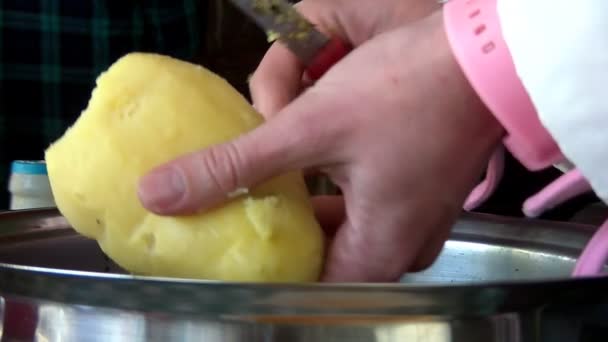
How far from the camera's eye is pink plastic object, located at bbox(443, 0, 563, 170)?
0.34 meters

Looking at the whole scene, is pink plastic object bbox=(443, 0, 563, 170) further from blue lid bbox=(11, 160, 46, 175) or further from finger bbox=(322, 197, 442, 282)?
blue lid bbox=(11, 160, 46, 175)

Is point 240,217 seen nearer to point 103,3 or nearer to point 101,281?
point 101,281

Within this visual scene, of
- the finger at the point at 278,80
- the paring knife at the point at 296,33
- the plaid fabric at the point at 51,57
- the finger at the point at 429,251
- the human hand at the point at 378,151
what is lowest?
the finger at the point at 429,251

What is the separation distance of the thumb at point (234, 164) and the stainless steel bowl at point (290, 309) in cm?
5

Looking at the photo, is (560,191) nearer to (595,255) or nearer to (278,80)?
(595,255)

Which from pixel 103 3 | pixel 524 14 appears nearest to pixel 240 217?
pixel 524 14

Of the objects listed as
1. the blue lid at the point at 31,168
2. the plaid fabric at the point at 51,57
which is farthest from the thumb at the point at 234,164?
the plaid fabric at the point at 51,57

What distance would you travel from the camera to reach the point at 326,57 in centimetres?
45

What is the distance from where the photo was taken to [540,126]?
1.15 ft

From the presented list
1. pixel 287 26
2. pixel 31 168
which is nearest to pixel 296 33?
pixel 287 26

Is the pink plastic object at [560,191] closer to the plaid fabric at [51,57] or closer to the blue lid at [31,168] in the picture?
the blue lid at [31,168]

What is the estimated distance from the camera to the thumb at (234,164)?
34 cm

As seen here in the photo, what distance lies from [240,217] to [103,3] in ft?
2.82

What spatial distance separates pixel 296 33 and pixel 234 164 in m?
0.11
